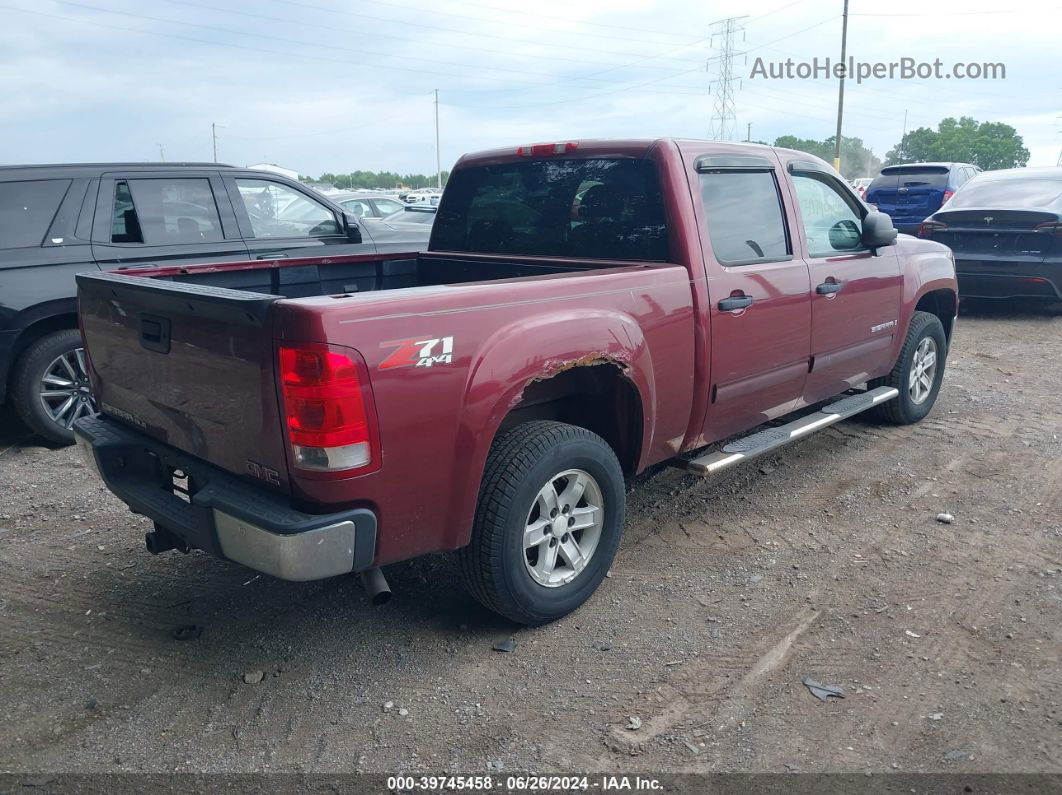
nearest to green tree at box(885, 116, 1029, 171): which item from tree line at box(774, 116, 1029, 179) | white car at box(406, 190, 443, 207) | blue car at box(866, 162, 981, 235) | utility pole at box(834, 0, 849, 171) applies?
tree line at box(774, 116, 1029, 179)

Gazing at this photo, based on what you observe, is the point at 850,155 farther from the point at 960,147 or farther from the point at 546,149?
the point at 546,149

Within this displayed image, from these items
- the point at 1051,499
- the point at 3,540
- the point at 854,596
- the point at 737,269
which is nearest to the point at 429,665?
the point at 854,596

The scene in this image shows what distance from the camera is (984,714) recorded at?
2873mm

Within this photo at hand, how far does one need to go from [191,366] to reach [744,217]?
2732mm

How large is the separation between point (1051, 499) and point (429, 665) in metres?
3.63

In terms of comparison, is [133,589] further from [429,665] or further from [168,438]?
[429,665]

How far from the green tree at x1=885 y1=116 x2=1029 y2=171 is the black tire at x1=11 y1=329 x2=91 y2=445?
72.1 metres

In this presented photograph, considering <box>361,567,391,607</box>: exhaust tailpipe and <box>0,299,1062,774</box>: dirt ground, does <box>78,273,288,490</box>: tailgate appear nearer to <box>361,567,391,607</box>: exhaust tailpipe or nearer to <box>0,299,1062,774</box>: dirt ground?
<box>361,567,391,607</box>: exhaust tailpipe

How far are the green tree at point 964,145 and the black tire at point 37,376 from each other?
72.1 m

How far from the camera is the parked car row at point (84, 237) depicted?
5480 millimetres

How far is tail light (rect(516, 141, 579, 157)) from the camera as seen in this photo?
4.25 meters

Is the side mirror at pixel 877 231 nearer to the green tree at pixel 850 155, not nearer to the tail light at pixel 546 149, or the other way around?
the tail light at pixel 546 149

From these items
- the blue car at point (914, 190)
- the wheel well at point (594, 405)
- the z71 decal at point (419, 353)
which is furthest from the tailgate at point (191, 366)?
the blue car at point (914, 190)

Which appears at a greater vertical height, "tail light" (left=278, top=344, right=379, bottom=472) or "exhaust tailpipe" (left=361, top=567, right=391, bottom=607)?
"tail light" (left=278, top=344, right=379, bottom=472)
